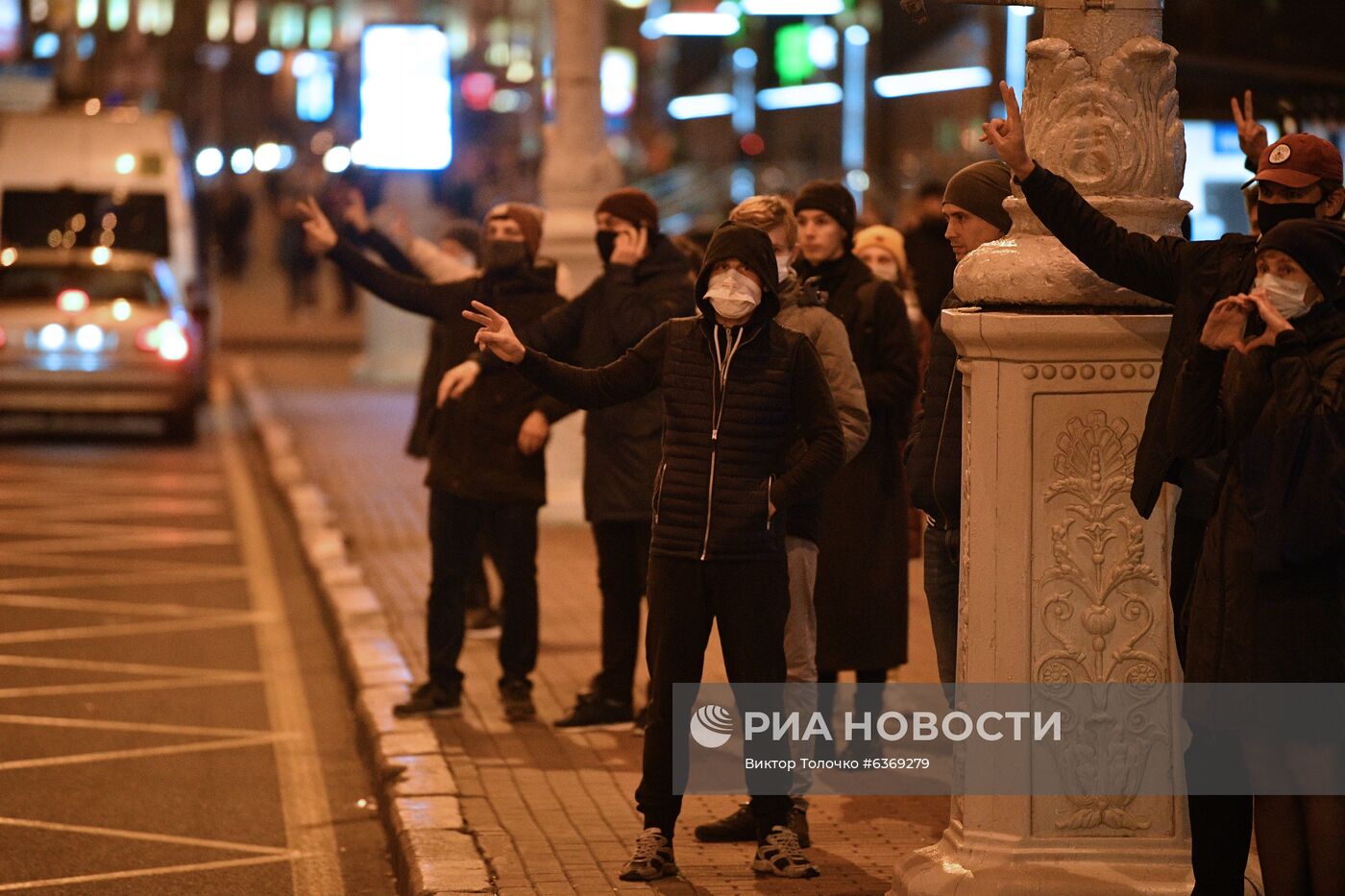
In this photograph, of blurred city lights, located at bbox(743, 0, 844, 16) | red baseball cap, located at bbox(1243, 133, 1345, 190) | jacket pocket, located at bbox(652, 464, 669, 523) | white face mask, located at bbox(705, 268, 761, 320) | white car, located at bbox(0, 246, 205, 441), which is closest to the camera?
red baseball cap, located at bbox(1243, 133, 1345, 190)

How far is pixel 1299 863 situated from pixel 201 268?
2229 centimetres

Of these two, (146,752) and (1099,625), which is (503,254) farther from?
(1099,625)

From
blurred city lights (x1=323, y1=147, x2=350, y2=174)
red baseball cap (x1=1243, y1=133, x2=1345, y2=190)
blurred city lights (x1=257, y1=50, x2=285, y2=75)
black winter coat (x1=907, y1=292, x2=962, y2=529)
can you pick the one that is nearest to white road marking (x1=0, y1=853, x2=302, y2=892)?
black winter coat (x1=907, y1=292, x2=962, y2=529)

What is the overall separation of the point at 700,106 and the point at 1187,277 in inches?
1952

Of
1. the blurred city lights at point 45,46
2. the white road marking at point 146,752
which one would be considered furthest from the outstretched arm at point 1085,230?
the blurred city lights at point 45,46

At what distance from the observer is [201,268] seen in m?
25.5

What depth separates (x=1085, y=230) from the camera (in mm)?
4852

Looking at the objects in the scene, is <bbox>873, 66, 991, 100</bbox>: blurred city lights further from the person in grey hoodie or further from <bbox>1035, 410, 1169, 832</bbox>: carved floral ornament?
<bbox>1035, 410, 1169, 832</bbox>: carved floral ornament

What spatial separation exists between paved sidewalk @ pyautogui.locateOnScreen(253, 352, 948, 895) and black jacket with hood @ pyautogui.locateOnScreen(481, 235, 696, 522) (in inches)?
36.6

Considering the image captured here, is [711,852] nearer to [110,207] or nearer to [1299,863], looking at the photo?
[1299,863]

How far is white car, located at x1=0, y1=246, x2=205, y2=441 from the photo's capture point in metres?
18.8

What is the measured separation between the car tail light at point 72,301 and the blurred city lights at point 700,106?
33919mm

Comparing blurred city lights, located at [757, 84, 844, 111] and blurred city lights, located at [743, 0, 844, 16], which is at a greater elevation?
blurred city lights, located at [743, 0, 844, 16]

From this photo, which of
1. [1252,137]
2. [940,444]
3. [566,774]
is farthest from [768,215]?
[566,774]
